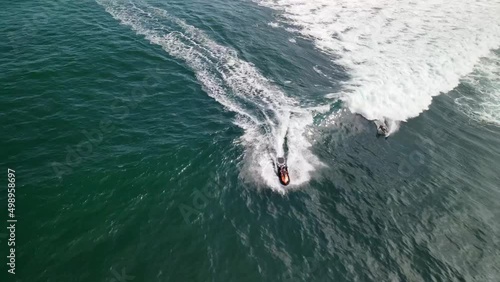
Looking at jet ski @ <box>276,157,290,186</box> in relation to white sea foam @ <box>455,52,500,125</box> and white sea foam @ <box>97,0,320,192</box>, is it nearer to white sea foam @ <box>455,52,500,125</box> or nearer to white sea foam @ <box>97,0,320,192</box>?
white sea foam @ <box>97,0,320,192</box>

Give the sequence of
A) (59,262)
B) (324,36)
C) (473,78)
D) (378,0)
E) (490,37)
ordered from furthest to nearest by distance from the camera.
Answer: (378,0) → (490,37) → (324,36) → (473,78) → (59,262)

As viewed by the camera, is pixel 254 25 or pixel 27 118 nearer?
pixel 27 118

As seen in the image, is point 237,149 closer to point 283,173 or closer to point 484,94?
point 283,173

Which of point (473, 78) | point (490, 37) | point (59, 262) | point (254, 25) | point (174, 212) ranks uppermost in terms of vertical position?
point (490, 37)

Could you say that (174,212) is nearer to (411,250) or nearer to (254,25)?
(411,250)

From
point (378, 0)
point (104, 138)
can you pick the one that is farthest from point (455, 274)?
point (378, 0)

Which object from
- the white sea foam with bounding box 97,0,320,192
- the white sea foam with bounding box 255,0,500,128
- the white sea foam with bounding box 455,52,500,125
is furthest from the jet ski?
the white sea foam with bounding box 455,52,500,125

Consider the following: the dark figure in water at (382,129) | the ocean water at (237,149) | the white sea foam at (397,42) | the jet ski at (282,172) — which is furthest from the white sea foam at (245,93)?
the white sea foam at (397,42)
